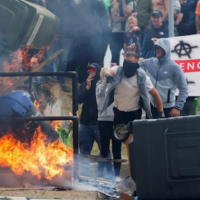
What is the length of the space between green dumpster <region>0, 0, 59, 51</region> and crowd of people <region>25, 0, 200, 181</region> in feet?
1.78

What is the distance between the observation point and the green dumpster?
21.8ft

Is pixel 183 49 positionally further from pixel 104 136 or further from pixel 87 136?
pixel 104 136

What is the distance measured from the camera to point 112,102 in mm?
7527

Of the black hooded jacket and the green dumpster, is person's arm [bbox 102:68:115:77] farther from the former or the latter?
the black hooded jacket

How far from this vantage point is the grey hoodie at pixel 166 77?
8055 mm

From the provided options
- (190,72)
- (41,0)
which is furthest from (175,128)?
(190,72)

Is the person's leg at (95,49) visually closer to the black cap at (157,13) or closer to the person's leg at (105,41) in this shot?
the person's leg at (105,41)

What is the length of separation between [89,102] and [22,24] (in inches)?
81.6

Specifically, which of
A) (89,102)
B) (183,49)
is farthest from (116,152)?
(183,49)

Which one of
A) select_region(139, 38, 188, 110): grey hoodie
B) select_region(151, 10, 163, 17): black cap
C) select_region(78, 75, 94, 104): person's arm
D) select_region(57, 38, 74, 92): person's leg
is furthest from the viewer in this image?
select_region(57, 38, 74, 92): person's leg

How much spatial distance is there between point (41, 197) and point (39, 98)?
4565mm

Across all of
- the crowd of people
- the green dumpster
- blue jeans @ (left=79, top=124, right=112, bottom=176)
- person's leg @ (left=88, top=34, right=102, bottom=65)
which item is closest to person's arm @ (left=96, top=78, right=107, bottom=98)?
the crowd of people

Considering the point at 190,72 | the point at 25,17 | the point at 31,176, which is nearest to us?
the point at 31,176

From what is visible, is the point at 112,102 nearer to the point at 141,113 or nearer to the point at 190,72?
the point at 141,113
